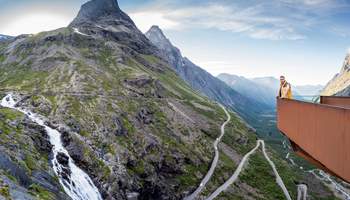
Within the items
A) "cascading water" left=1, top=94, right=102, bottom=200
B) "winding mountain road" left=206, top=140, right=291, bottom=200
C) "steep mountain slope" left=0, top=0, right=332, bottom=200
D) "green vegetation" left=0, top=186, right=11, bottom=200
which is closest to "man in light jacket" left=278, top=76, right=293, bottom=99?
"green vegetation" left=0, top=186, right=11, bottom=200

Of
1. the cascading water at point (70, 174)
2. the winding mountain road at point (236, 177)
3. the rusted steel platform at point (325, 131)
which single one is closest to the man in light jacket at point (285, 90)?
the rusted steel platform at point (325, 131)

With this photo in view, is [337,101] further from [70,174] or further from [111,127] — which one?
[111,127]

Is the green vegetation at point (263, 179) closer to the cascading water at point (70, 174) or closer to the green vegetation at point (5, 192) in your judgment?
the cascading water at point (70, 174)

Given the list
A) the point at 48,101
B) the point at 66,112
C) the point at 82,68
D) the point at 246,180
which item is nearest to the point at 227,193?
the point at 246,180

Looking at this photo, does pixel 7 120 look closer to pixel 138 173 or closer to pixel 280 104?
pixel 138 173

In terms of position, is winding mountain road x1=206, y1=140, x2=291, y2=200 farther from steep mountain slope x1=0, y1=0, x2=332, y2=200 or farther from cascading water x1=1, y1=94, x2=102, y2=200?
cascading water x1=1, y1=94, x2=102, y2=200

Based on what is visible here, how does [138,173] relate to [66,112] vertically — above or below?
below

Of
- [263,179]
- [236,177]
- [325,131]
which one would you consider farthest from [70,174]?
[263,179]
